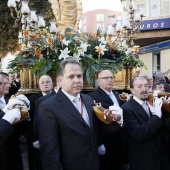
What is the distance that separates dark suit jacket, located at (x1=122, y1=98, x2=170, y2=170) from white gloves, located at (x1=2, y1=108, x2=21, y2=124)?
1.39 meters

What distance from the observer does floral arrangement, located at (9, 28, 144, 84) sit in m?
5.45

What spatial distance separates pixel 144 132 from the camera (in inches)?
127

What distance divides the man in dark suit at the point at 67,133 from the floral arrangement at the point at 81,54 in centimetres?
261

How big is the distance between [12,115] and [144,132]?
147 centimetres

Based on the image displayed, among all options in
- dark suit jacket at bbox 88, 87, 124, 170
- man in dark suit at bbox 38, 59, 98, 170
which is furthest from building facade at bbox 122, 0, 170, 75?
man in dark suit at bbox 38, 59, 98, 170

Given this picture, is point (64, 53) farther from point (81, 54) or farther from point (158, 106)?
point (158, 106)

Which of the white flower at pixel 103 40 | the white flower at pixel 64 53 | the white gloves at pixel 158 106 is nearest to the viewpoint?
the white gloves at pixel 158 106

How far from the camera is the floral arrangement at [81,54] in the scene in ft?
A: 17.9

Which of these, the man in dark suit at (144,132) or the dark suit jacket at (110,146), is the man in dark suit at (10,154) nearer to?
the man in dark suit at (144,132)

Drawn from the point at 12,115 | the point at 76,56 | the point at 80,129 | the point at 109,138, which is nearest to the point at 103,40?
the point at 76,56

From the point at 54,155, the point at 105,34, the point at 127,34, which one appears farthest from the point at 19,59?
the point at 54,155

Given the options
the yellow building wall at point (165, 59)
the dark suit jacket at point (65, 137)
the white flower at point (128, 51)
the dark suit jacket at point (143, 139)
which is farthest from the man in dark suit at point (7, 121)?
the yellow building wall at point (165, 59)

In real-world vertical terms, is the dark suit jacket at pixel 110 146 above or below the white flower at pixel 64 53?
below

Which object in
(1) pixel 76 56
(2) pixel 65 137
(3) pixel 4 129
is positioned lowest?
(2) pixel 65 137
